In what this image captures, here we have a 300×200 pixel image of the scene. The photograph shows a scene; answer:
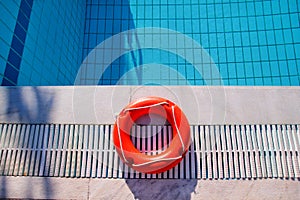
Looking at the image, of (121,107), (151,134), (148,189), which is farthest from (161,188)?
(121,107)

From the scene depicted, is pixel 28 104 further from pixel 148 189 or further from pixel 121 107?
pixel 148 189

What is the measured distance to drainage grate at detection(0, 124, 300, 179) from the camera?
11.3ft

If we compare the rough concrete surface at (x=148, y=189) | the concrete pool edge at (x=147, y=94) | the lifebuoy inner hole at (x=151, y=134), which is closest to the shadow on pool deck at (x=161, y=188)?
the rough concrete surface at (x=148, y=189)

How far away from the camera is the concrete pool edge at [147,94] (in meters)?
3.75

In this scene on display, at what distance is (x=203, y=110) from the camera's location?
12.4 feet

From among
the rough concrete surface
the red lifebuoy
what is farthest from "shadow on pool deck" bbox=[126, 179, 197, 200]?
the red lifebuoy

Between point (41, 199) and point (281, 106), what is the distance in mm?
3490

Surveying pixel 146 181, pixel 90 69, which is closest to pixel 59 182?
pixel 146 181

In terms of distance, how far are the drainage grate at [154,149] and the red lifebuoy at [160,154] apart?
255 mm

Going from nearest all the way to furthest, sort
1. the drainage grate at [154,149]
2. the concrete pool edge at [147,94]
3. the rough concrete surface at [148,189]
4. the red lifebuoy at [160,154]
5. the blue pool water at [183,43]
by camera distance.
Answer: the red lifebuoy at [160,154]
the rough concrete surface at [148,189]
the drainage grate at [154,149]
the concrete pool edge at [147,94]
the blue pool water at [183,43]

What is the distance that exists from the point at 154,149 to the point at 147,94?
0.83 meters

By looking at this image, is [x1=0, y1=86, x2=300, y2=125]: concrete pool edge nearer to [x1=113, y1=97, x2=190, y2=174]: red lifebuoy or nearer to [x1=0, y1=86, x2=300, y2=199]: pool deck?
[x1=0, y1=86, x2=300, y2=199]: pool deck

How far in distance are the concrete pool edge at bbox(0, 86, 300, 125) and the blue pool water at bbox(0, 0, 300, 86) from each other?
6.39 ft

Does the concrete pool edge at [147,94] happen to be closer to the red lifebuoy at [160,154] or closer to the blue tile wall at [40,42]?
the red lifebuoy at [160,154]
